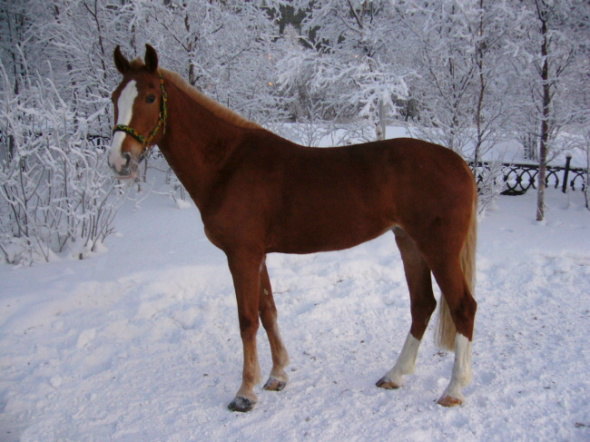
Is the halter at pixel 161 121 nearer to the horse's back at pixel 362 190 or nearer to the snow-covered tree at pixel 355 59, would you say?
the horse's back at pixel 362 190

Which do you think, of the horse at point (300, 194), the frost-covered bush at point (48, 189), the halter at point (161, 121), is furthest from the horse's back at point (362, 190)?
the frost-covered bush at point (48, 189)

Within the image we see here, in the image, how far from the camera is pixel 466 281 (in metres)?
2.88

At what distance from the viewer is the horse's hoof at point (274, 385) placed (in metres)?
3.04

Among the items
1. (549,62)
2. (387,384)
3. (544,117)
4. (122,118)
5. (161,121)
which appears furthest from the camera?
(544,117)

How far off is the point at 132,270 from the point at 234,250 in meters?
2.64

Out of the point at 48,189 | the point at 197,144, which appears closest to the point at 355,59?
the point at 48,189

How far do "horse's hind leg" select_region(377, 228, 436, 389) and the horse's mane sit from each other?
129 cm

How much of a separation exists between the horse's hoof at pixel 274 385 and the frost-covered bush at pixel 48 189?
3308mm

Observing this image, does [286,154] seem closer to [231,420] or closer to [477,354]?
[231,420]

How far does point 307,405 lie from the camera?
282 centimetres

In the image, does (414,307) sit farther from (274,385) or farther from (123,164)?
(123,164)

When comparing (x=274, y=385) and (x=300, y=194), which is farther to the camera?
(x=274, y=385)

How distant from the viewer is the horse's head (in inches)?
95.4

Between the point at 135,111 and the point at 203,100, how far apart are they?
476 millimetres
